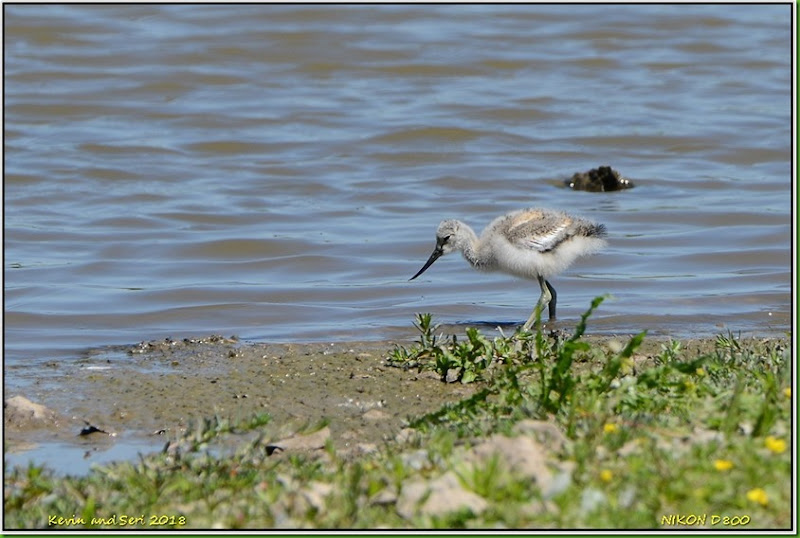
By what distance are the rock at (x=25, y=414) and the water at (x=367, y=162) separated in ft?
2.76

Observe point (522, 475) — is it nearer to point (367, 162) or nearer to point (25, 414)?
point (25, 414)

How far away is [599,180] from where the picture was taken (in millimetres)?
11766

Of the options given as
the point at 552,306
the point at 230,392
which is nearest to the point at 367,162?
the point at 552,306

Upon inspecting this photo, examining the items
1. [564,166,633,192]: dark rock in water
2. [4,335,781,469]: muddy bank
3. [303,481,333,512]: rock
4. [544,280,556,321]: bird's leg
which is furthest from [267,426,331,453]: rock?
[564,166,633,192]: dark rock in water

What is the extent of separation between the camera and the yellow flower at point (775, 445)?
11.5ft

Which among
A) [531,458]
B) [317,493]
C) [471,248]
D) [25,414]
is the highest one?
[471,248]

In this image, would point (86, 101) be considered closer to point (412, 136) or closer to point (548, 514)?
point (412, 136)

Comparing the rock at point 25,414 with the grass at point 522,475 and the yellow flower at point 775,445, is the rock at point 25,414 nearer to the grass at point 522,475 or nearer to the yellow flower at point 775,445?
the grass at point 522,475

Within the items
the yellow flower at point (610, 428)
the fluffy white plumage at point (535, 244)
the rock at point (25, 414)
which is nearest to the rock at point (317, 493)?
the yellow flower at point (610, 428)

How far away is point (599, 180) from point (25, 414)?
7.51 m

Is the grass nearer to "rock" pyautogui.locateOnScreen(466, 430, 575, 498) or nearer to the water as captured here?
"rock" pyautogui.locateOnScreen(466, 430, 575, 498)

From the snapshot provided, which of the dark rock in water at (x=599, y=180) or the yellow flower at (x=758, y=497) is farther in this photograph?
the dark rock in water at (x=599, y=180)

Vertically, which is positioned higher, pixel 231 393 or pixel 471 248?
pixel 471 248

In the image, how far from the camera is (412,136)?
13555mm
